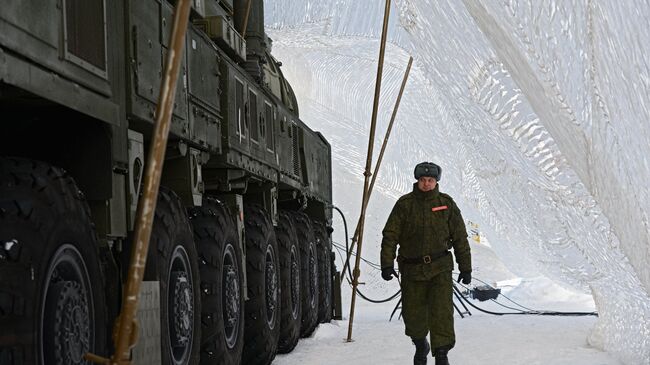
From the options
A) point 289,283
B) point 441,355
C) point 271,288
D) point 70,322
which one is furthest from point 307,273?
point 70,322

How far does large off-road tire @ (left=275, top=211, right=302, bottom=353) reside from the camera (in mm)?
10258

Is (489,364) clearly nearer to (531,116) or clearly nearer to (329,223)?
(531,116)

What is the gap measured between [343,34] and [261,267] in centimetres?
969

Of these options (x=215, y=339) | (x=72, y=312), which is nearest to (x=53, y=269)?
(x=72, y=312)

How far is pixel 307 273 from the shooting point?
11969mm

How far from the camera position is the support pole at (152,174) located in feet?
9.52

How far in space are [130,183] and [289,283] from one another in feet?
18.0

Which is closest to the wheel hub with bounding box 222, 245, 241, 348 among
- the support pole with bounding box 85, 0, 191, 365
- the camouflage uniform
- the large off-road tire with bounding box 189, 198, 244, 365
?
the large off-road tire with bounding box 189, 198, 244, 365

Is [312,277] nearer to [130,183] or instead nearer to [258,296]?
[258,296]

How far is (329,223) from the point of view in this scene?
48.7 ft

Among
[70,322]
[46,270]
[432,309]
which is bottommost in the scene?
[432,309]

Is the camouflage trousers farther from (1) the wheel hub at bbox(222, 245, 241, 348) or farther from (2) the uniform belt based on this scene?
(1) the wheel hub at bbox(222, 245, 241, 348)

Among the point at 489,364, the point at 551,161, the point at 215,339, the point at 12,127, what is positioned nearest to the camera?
the point at 12,127

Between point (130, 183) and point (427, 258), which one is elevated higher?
point (130, 183)
